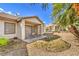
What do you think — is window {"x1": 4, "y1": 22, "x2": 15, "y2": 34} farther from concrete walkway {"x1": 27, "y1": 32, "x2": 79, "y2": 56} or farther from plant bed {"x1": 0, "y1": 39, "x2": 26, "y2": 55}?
concrete walkway {"x1": 27, "y1": 32, "x2": 79, "y2": 56}

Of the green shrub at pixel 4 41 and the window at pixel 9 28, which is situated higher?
the window at pixel 9 28

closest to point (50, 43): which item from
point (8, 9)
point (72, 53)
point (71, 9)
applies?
point (72, 53)

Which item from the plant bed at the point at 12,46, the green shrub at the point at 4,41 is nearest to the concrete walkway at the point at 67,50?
the plant bed at the point at 12,46

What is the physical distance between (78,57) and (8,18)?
2.87 ft

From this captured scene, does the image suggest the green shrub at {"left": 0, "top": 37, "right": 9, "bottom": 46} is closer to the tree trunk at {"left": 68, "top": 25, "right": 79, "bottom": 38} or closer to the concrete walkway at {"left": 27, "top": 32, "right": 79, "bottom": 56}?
the concrete walkway at {"left": 27, "top": 32, "right": 79, "bottom": 56}

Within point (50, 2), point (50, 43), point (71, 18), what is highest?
point (50, 2)

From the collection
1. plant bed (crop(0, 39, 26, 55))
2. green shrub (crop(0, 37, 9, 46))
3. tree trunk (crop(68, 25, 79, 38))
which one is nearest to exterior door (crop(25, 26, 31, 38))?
plant bed (crop(0, 39, 26, 55))

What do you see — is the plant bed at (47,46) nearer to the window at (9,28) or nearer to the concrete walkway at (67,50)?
the concrete walkway at (67,50)

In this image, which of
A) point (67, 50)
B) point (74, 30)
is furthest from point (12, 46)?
point (74, 30)

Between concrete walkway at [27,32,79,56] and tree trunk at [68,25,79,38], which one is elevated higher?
tree trunk at [68,25,79,38]

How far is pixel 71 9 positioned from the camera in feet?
5.71

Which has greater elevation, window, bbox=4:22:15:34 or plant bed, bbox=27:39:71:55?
window, bbox=4:22:15:34

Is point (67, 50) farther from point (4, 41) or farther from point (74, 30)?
point (4, 41)

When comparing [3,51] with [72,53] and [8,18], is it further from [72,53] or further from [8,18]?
[72,53]
